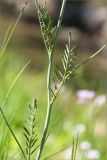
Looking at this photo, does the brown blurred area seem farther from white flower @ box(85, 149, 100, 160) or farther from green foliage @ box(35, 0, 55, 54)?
green foliage @ box(35, 0, 55, 54)

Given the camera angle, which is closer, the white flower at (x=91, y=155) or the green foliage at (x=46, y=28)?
the green foliage at (x=46, y=28)

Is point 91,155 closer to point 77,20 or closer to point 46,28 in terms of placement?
point 46,28

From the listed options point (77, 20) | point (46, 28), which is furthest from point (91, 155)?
point (77, 20)

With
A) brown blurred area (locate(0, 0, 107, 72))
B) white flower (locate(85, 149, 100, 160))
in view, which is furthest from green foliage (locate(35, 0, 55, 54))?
brown blurred area (locate(0, 0, 107, 72))

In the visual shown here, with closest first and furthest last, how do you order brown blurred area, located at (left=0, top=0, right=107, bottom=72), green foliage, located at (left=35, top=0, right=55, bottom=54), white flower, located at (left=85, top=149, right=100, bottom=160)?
green foliage, located at (left=35, top=0, right=55, bottom=54) → white flower, located at (left=85, top=149, right=100, bottom=160) → brown blurred area, located at (left=0, top=0, right=107, bottom=72)

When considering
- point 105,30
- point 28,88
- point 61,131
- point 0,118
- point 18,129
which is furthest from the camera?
point 105,30

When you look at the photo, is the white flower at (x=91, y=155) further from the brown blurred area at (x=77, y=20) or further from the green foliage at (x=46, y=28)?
the brown blurred area at (x=77, y=20)

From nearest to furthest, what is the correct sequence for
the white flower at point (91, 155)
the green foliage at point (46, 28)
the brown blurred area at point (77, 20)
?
1. the green foliage at point (46, 28)
2. the white flower at point (91, 155)
3. the brown blurred area at point (77, 20)

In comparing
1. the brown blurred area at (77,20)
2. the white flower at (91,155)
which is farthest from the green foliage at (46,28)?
the brown blurred area at (77,20)

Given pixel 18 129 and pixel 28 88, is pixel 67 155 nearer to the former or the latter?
pixel 18 129

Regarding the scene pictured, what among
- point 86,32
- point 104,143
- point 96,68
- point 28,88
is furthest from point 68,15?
point 104,143

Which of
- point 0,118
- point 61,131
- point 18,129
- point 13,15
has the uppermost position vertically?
point 0,118
